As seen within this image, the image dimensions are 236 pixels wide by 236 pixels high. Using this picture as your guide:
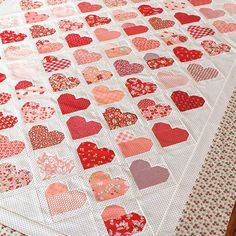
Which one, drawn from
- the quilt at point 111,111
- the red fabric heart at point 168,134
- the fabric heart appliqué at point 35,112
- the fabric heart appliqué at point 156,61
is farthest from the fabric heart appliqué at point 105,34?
the red fabric heart at point 168,134

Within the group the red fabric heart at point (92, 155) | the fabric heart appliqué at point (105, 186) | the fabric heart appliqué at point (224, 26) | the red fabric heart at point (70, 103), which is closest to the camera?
the fabric heart appliqué at point (105, 186)

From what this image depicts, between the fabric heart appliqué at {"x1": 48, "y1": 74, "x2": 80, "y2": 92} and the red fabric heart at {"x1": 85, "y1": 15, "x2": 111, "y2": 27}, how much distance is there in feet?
1.50

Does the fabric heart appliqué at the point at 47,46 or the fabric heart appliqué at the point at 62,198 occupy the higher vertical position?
the fabric heart appliqué at the point at 47,46

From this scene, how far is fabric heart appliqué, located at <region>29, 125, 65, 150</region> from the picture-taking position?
66.7 inches

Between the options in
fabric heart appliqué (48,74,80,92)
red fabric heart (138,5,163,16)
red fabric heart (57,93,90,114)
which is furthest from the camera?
red fabric heart (138,5,163,16)

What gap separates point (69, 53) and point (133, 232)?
104cm

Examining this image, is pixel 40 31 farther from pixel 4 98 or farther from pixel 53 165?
pixel 53 165

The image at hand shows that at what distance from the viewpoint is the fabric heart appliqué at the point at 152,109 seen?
1.81m

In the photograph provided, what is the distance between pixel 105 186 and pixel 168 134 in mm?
363

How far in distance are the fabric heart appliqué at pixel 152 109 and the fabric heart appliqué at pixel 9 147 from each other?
1.73 ft

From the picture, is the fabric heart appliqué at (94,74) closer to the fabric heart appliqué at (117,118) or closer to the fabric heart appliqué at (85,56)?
the fabric heart appliqué at (85,56)

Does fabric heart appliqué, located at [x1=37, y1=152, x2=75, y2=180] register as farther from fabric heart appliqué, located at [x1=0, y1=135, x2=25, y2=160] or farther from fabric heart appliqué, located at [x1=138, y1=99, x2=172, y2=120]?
fabric heart appliqué, located at [x1=138, y1=99, x2=172, y2=120]

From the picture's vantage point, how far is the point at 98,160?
5.35ft

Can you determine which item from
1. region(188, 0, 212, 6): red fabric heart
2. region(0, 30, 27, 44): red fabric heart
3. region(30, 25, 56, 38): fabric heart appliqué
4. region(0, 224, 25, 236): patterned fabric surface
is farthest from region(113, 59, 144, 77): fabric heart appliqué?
region(0, 224, 25, 236): patterned fabric surface
